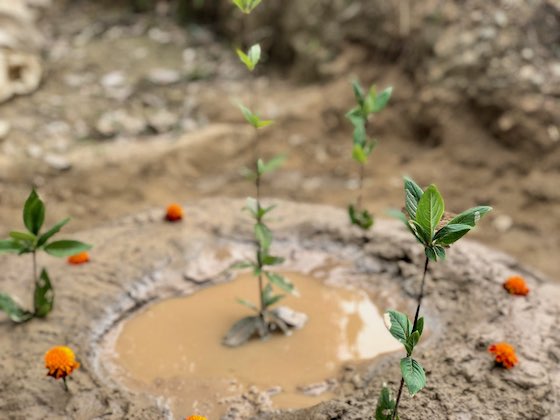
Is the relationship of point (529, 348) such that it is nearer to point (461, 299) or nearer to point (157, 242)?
point (461, 299)

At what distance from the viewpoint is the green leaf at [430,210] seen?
212cm

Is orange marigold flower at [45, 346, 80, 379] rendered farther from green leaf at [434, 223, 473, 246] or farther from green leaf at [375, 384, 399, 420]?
green leaf at [434, 223, 473, 246]

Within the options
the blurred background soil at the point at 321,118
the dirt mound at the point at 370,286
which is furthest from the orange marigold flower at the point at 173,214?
the blurred background soil at the point at 321,118

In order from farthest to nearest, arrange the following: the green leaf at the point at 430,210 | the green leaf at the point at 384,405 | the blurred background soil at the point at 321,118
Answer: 1. the blurred background soil at the point at 321,118
2. the green leaf at the point at 384,405
3. the green leaf at the point at 430,210

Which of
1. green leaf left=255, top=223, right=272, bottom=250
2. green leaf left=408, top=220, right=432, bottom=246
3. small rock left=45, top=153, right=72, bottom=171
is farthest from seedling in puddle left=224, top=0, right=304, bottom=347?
small rock left=45, top=153, right=72, bottom=171

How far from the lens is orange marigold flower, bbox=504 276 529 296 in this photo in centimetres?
327

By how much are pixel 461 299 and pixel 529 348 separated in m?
0.51

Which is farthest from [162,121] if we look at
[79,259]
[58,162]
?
[79,259]

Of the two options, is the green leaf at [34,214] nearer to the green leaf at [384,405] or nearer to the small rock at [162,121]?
the green leaf at [384,405]

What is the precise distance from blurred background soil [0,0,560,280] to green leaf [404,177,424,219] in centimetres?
276

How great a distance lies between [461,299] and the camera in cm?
337

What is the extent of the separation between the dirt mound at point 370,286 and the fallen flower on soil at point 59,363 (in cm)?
13

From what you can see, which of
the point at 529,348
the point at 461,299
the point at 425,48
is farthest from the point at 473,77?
the point at 529,348

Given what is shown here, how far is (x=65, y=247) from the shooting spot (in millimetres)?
3094
